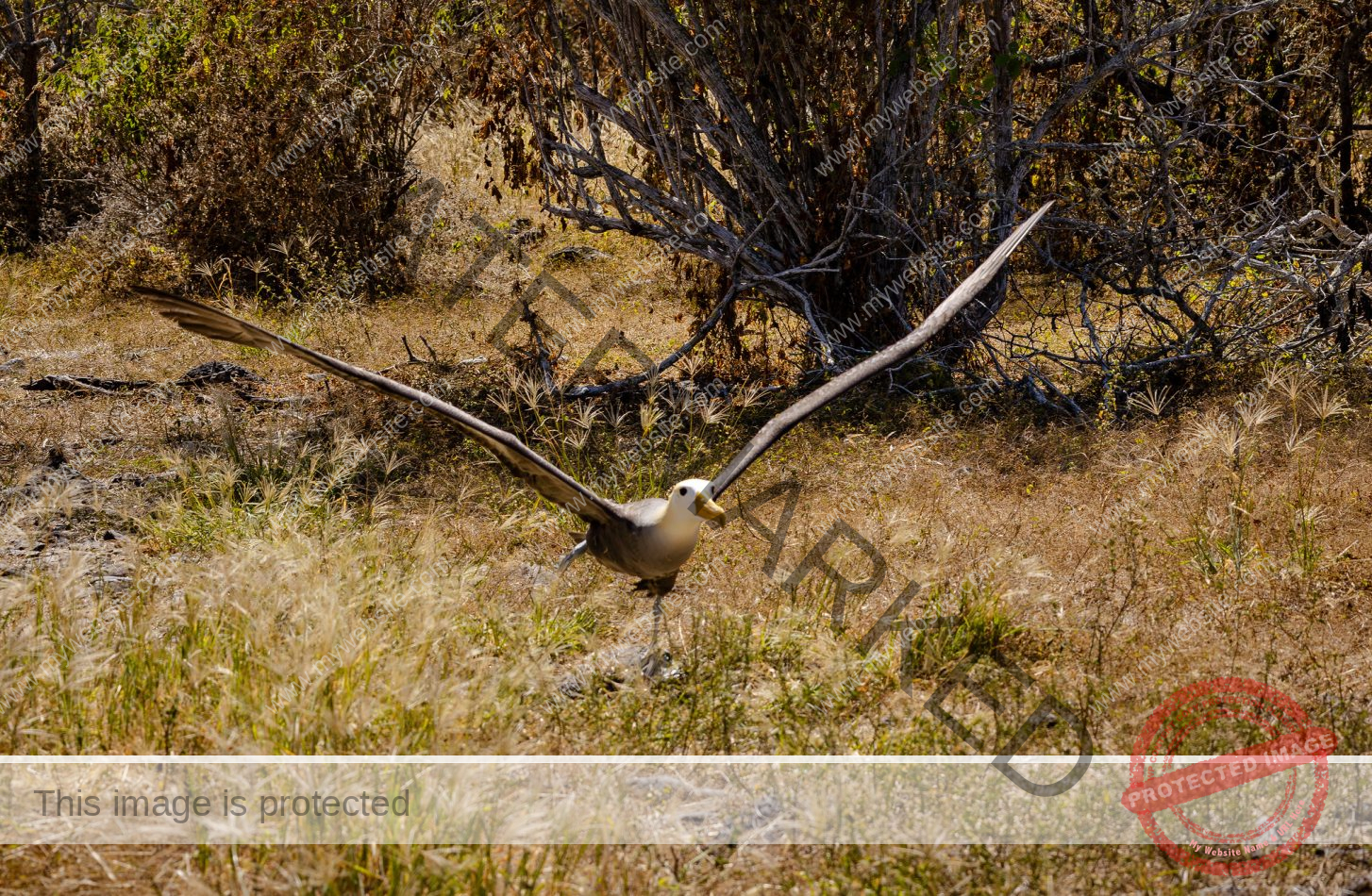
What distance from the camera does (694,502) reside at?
418 centimetres

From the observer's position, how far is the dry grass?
9.80 feet

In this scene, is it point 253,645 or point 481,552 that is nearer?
point 253,645

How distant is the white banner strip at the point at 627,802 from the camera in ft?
8.49

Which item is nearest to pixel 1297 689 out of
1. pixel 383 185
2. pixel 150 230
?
pixel 383 185

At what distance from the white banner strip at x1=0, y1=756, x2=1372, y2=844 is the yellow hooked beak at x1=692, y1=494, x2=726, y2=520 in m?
0.96

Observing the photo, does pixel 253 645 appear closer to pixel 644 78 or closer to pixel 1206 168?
pixel 644 78

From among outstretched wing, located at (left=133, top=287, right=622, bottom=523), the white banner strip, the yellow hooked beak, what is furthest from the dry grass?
outstretched wing, located at (left=133, top=287, right=622, bottom=523)

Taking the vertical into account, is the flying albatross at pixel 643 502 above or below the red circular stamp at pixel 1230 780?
above

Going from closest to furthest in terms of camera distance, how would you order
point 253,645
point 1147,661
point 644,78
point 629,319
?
1. point 253,645
2. point 1147,661
3. point 644,78
4. point 629,319

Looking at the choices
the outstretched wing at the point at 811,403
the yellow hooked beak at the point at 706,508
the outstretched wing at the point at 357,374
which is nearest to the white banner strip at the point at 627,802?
the yellow hooked beak at the point at 706,508

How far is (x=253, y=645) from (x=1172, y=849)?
271cm

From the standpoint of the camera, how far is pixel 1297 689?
12.5 feet

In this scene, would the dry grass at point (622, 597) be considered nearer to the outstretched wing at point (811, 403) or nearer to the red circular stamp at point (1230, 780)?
the red circular stamp at point (1230, 780)

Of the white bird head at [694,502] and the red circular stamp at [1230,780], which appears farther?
the white bird head at [694,502]
